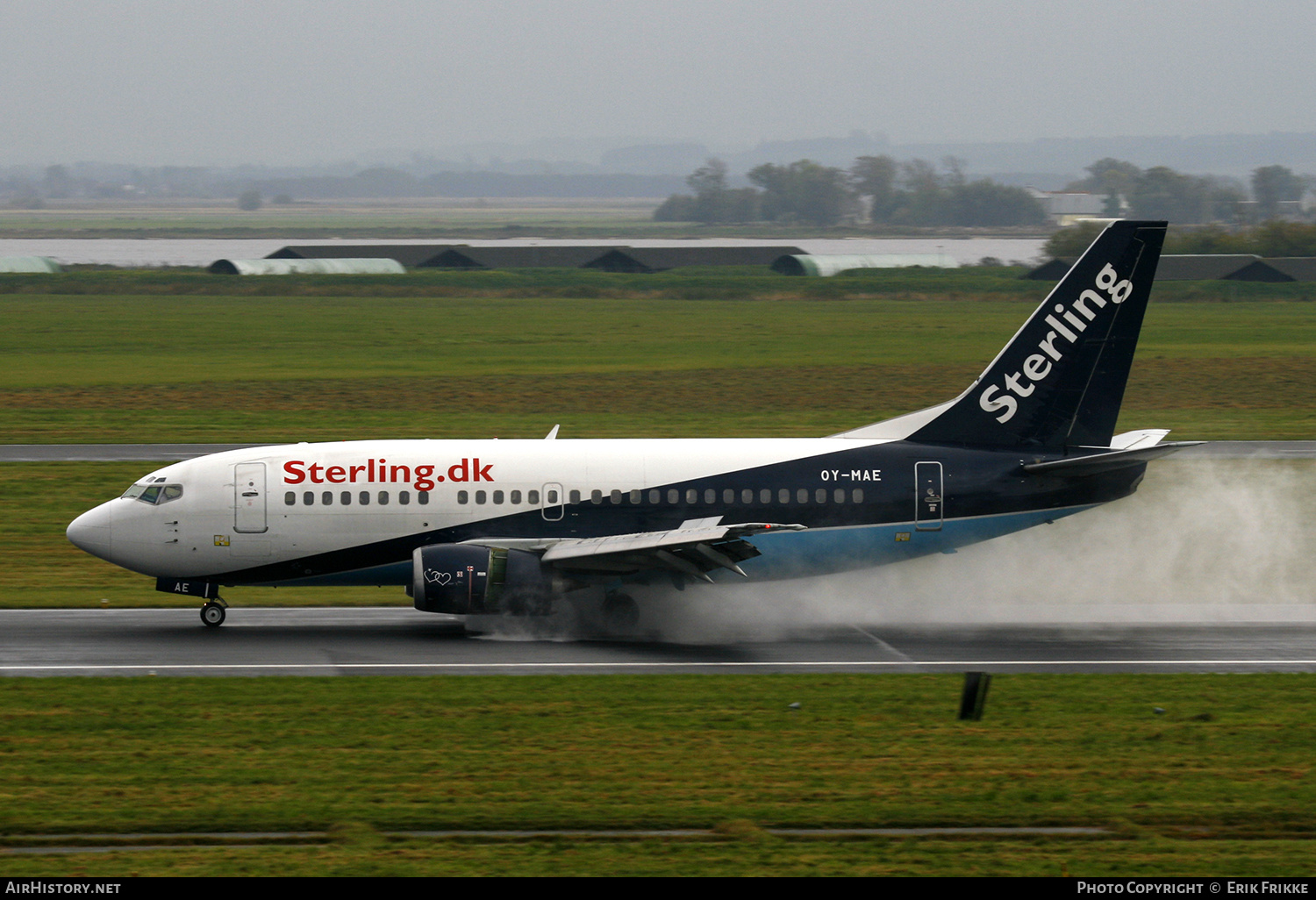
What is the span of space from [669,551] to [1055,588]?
397 inches

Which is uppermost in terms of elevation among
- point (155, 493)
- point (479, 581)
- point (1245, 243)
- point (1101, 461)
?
point (1245, 243)

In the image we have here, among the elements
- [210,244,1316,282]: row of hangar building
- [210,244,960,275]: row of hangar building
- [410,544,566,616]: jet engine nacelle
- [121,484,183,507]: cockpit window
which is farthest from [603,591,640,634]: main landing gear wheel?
A: [210,244,960,275]: row of hangar building

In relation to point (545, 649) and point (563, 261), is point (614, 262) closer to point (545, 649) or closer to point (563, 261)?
point (563, 261)

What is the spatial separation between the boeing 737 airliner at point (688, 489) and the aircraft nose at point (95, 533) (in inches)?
1.4

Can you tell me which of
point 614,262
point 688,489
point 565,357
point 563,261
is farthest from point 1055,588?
point 563,261

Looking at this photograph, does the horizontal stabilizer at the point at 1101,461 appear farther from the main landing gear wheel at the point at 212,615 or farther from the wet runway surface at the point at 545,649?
the main landing gear wheel at the point at 212,615

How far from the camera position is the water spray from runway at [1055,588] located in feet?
99.0

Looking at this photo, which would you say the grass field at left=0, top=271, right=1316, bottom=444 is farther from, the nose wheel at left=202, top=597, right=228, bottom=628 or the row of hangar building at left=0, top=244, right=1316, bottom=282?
the nose wheel at left=202, top=597, right=228, bottom=628

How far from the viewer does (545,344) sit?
84750 millimetres

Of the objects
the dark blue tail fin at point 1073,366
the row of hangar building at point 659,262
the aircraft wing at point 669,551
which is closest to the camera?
the aircraft wing at point 669,551

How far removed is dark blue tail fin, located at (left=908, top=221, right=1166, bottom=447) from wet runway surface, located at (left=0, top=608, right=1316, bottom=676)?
4246 millimetres

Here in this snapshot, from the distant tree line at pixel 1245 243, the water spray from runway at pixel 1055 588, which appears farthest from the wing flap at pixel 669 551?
the distant tree line at pixel 1245 243

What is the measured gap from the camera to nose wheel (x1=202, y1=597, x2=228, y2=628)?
97.1 ft

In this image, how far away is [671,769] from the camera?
63.2 feet
